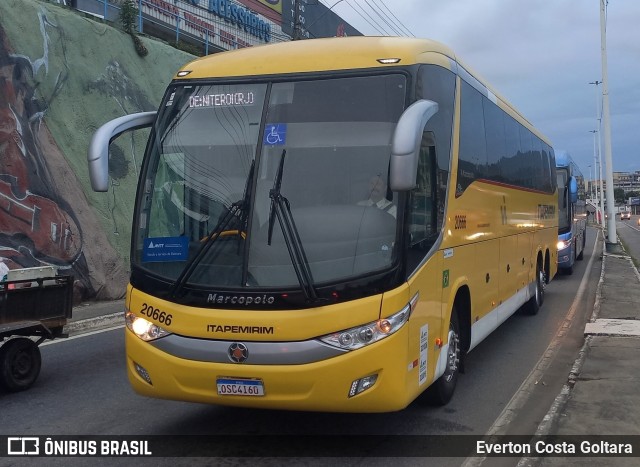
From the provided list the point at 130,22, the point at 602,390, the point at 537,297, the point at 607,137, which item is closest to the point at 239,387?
the point at 602,390

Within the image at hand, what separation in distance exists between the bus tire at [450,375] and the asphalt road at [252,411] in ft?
0.44

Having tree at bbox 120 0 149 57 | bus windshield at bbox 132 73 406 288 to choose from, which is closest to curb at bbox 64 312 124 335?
bus windshield at bbox 132 73 406 288

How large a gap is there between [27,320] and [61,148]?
7.97 meters

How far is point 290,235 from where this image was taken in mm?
5133

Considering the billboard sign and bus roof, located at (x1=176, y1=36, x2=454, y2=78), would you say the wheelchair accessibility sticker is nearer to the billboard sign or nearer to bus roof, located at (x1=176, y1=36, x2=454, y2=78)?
bus roof, located at (x1=176, y1=36, x2=454, y2=78)

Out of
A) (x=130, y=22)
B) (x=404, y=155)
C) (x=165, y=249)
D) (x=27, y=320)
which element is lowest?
(x=27, y=320)

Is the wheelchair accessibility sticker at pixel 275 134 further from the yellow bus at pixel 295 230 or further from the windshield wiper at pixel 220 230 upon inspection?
the windshield wiper at pixel 220 230

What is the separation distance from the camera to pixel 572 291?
16719 mm

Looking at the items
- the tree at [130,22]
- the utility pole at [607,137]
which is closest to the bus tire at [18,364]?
the tree at [130,22]

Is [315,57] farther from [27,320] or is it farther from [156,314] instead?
[27,320]

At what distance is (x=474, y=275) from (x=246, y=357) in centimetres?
345

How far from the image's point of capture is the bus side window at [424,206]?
5418mm

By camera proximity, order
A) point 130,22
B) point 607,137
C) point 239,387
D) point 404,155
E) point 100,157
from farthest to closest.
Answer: point 607,137, point 130,22, point 100,157, point 239,387, point 404,155

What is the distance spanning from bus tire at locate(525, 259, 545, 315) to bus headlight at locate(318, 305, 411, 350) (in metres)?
8.24
